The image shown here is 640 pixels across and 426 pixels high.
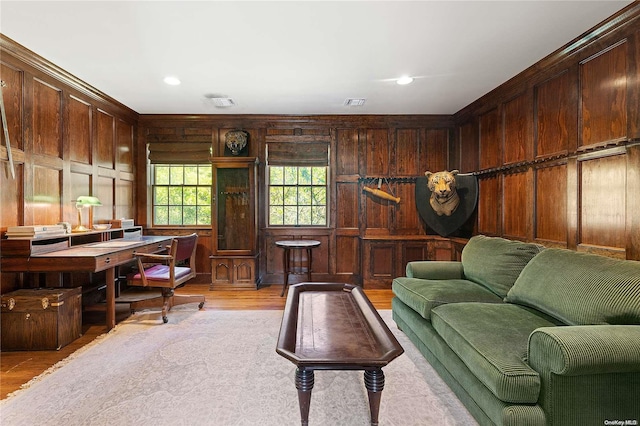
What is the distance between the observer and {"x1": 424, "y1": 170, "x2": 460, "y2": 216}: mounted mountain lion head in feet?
14.9

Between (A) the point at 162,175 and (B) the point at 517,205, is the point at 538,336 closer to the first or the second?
(B) the point at 517,205

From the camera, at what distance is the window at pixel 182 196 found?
5.32 metres

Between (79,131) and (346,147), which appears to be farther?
(346,147)

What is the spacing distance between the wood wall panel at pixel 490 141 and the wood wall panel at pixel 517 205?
1.16 feet

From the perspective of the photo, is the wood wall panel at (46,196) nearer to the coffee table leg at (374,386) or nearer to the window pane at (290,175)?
the window pane at (290,175)

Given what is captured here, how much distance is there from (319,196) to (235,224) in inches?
57.5

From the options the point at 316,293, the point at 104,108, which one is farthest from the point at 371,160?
the point at 104,108

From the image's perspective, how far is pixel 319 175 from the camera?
5.41 meters

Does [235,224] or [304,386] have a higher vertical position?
[235,224]

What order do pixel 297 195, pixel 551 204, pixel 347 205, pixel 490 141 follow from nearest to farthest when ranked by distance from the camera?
pixel 551 204 → pixel 490 141 → pixel 347 205 → pixel 297 195

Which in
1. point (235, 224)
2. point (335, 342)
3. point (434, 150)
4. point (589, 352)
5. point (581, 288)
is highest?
point (434, 150)

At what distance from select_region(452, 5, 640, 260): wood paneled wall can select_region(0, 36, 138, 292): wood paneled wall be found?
5.11 m

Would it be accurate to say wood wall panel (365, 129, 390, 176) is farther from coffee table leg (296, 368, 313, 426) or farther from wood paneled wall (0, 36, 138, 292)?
coffee table leg (296, 368, 313, 426)

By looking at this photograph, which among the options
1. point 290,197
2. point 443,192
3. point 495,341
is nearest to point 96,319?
point 290,197
